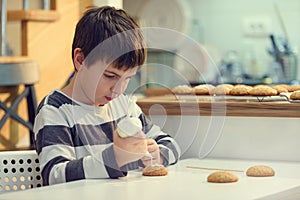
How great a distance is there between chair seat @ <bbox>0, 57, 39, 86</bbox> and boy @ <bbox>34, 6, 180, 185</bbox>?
1.83 metres

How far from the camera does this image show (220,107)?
183cm

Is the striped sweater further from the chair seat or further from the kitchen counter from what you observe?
the chair seat

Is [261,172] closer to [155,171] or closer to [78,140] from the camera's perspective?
[155,171]

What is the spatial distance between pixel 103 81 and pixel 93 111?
0.41ft

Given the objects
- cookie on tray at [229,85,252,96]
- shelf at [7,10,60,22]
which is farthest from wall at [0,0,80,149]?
cookie on tray at [229,85,252,96]

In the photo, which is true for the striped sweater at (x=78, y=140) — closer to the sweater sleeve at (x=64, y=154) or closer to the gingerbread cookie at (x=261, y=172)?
the sweater sleeve at (x=64, y=154)

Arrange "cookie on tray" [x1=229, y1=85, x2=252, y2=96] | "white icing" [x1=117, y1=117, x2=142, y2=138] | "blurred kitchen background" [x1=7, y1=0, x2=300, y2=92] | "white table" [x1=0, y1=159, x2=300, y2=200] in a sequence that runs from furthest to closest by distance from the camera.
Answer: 1. "blurred kitchen background" [x1=7, y1=0, x2=300, y2=92]
2. "cookie on tray" [x1=229, y1=85, x2=252, y2=96]
3. "white icing" [x1=117, y1=117, x2=142, y2=138]
4. "white table" [x1=0, y1=159, x2=300, y2=200]

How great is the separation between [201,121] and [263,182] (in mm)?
457

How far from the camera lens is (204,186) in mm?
1391

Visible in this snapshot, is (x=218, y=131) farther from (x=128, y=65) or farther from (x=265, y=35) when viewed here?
(x=265, y=35)

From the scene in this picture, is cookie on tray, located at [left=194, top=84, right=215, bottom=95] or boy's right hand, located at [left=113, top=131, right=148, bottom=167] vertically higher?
cookie on tray, located at [left=194, top=84, right=215, bottom=95]

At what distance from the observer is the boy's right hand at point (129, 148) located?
139 centimetres

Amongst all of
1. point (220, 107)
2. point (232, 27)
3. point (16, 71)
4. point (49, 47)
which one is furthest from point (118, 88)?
point (232, 27)

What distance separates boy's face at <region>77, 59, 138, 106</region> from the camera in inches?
59.4
